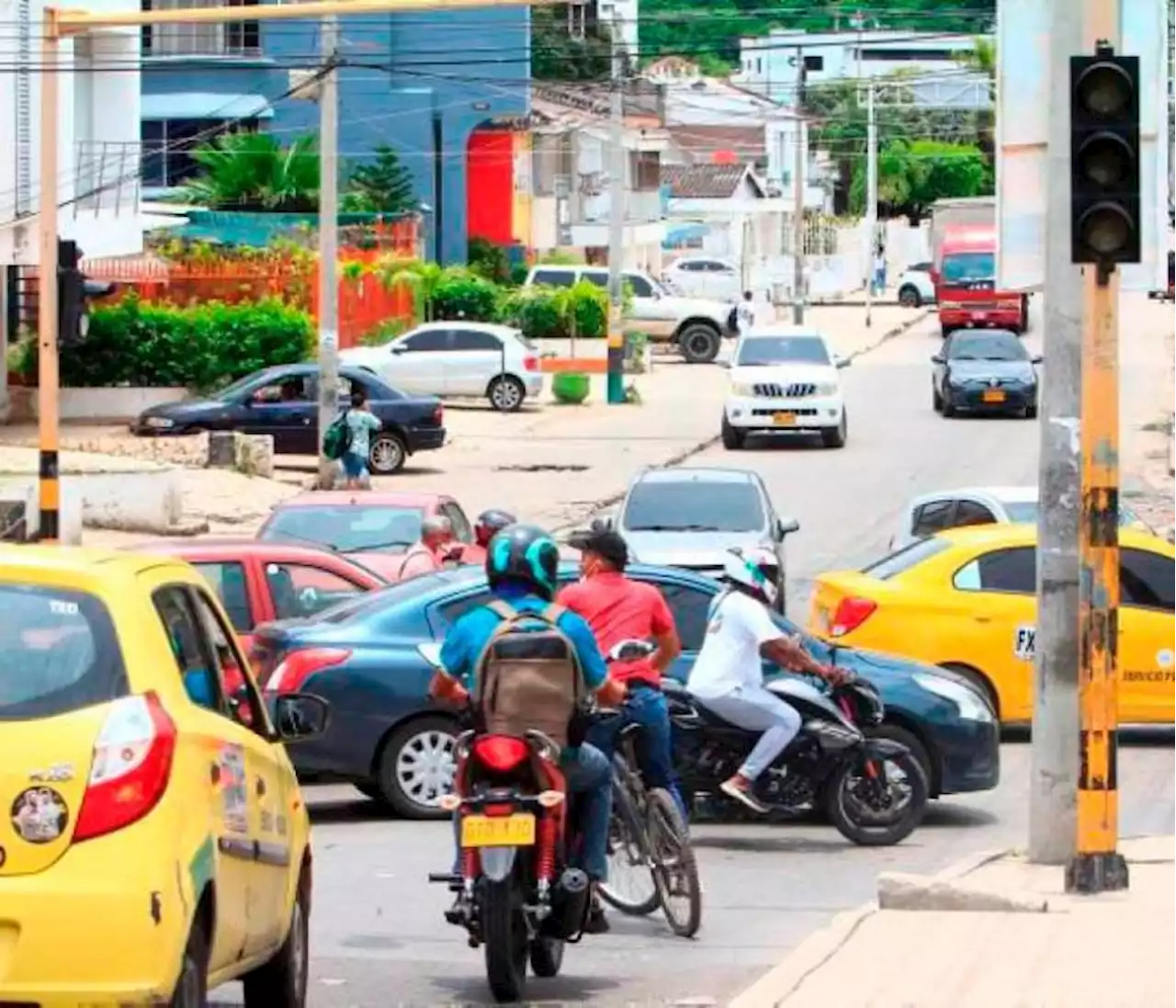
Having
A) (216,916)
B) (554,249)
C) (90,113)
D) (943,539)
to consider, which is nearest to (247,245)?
(90,113)

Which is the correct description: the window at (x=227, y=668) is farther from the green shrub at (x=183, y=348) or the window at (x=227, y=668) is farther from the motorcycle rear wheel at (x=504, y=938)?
the green shrub at (x=183, y=348)

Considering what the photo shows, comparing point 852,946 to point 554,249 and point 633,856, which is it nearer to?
point 633,856

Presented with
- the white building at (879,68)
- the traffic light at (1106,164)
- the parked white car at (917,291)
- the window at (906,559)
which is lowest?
the window at (906,559)

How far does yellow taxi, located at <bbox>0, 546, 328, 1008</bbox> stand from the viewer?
22.2ft

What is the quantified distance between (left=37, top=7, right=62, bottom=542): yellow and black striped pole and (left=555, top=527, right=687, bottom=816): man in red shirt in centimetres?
1423

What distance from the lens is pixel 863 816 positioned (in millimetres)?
15203

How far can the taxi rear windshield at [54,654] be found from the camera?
7.06 meters

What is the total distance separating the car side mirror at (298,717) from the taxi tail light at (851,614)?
10764mm

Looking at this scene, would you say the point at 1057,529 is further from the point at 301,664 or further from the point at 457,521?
the point at 457,521

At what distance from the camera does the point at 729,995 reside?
34.7 feet

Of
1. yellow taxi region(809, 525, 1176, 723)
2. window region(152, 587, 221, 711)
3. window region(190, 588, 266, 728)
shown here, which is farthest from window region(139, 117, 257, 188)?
window region(152, 587, 221, 711)

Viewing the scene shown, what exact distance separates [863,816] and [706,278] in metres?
73.0

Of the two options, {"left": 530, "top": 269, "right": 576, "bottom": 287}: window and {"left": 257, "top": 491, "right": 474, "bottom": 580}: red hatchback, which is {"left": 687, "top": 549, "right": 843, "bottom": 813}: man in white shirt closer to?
{"left": 257, "top": 491, "right": 474, "bottom": 580}: red hatchback

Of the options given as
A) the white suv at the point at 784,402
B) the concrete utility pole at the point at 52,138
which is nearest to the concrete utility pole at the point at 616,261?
the white suv at the point at 784,402
